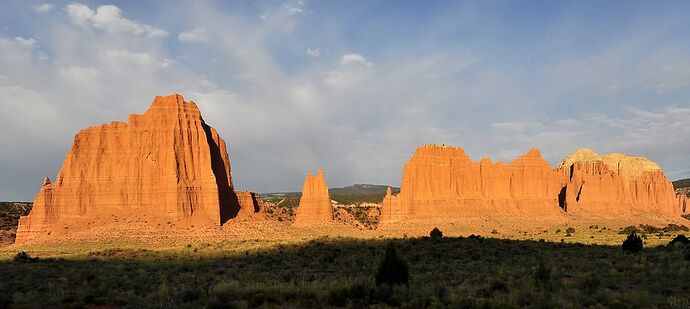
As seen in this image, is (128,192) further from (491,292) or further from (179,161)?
(491,292)

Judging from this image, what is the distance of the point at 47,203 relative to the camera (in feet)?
252

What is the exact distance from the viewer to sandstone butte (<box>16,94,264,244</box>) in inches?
3059

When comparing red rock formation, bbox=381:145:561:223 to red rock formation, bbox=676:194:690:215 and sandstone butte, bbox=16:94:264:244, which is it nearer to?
sandstone butte, bbox=16:94:264:244

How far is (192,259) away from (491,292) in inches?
1260

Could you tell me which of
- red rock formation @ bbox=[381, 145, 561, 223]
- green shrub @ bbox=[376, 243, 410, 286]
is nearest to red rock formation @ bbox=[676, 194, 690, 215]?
red rock formation @ bbox=[381, 145, 561, 223]

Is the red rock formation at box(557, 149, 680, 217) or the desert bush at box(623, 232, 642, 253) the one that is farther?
the red rock formation at box(557, 149, 680, 217)

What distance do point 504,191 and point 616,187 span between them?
131ft

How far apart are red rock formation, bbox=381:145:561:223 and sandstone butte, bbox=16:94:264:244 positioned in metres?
43.2

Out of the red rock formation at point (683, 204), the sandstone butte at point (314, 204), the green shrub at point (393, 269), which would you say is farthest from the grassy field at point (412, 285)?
the red rock formation at point (683, 204)

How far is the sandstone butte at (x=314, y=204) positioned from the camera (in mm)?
103806

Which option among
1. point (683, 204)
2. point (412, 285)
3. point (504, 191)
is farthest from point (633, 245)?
point (683, 204)

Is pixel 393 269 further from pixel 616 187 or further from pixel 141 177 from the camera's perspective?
pixel 616 187

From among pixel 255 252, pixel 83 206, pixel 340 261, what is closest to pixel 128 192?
pixel 83 206

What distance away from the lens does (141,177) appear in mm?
81875
